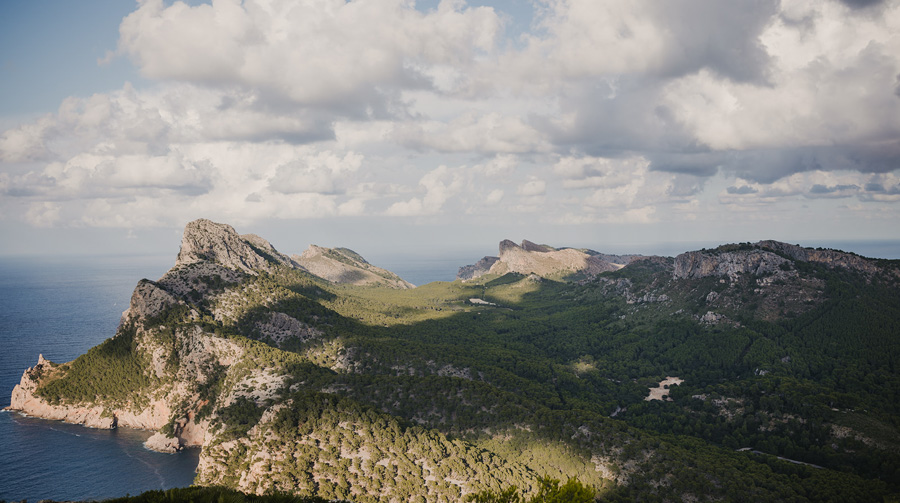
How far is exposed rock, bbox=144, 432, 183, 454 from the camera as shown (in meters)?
99.2

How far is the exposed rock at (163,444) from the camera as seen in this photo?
3905 inches

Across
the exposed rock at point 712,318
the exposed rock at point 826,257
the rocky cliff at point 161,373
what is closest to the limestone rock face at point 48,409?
the rocky cliff at point 161,373

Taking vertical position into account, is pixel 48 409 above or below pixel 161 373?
below

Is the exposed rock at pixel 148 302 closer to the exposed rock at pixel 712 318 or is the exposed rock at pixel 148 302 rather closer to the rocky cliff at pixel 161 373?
the rocky cliff at pixel 161 373

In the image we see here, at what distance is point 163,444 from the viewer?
3920 inches

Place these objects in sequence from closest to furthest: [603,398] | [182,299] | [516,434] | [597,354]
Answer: [516,434] < [603,398] < [182,299] < [597,354]

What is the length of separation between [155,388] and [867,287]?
197 m

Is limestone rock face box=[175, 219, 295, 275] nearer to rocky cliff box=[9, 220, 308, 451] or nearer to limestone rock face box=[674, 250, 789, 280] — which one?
rocky cliff box=[9, 220, 308, 451]

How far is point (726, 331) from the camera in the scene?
145 m

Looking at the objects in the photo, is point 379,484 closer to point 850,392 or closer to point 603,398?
point 603,398

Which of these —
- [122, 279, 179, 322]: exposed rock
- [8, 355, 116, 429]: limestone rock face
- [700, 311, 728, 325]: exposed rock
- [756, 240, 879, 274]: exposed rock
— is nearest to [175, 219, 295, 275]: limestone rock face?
[122, 279, 179, 322]: exposed rock

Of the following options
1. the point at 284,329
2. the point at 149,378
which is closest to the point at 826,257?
the point at 284,329

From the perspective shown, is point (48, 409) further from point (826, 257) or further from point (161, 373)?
point (826, 257)

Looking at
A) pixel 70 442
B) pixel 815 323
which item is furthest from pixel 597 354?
pixel 70 442
